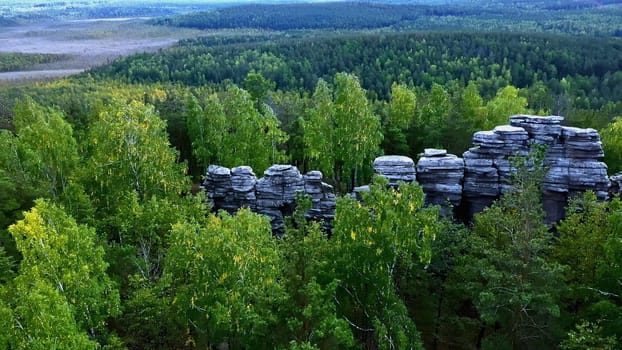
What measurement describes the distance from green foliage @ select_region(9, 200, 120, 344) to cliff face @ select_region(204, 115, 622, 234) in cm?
1769

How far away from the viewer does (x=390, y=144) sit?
159 ft

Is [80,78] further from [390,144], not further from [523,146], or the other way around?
[523,146]

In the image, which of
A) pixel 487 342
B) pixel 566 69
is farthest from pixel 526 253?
pixel 566 69

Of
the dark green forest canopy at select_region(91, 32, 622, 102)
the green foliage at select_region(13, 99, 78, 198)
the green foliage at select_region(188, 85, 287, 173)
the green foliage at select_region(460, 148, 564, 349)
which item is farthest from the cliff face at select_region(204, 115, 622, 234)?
the dark green forest canopy at select_region(91, 32, 622, 102)

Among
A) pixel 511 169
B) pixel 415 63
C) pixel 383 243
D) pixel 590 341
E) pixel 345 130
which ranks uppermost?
pixel 345 130

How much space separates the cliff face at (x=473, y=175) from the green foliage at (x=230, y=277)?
16.3 metres

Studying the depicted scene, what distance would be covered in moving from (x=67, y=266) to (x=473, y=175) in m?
27.8

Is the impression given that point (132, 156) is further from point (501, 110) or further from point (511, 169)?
point (501, 110)

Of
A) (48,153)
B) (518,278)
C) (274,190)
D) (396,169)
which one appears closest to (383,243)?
(518,278)

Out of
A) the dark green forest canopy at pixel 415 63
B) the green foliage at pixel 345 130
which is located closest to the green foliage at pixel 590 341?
the green foliage at pixel 345 130

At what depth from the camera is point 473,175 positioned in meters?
38.3

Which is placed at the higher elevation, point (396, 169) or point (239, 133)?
point (239, 133)

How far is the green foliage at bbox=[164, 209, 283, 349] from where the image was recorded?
20.8m

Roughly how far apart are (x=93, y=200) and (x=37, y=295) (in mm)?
17502
